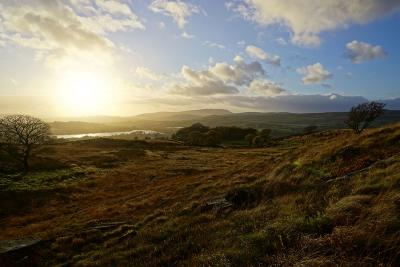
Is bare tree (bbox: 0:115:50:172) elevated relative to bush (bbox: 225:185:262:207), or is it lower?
elevated

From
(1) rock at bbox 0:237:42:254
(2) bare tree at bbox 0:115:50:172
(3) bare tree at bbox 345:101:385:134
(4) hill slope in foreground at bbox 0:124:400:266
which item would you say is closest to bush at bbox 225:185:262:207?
(4) hill slope in foreground at bbox 0:124:400:266

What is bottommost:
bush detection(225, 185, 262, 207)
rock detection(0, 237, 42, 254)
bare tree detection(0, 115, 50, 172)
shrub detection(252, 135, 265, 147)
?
shrub detection(252, 135, 265, 147)

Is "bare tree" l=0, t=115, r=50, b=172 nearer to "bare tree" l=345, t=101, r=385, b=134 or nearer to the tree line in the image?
the tree line

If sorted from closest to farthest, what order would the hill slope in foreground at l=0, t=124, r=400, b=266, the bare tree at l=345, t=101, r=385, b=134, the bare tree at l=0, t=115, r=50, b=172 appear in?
the hill slope in foreground at l=0, t=124, r=400, b=266
the bare tree at l=345, t=101, r=385, b=134
the bare tree at l=0, t=115, r=50, b=172

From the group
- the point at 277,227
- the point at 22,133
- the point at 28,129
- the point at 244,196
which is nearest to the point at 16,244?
the point at 244,196

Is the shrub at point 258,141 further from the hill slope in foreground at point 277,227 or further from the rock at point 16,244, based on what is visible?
the rock at point 16,244

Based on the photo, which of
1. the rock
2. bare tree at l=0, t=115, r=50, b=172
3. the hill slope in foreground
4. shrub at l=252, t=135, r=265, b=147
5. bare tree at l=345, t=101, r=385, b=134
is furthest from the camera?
shrub at l=252, t=135, r=265, b=147

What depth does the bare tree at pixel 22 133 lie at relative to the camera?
5781 cm

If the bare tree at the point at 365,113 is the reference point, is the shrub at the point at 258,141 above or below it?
below

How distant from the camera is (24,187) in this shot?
42.5m

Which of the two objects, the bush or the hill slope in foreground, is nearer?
the hill slope in foreground

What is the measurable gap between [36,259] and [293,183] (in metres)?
14.2

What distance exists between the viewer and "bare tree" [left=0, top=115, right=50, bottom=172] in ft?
190

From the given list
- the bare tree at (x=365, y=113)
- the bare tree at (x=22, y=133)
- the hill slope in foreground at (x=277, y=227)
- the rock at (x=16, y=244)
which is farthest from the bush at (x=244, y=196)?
the bare tree at (x=22, y=133)
